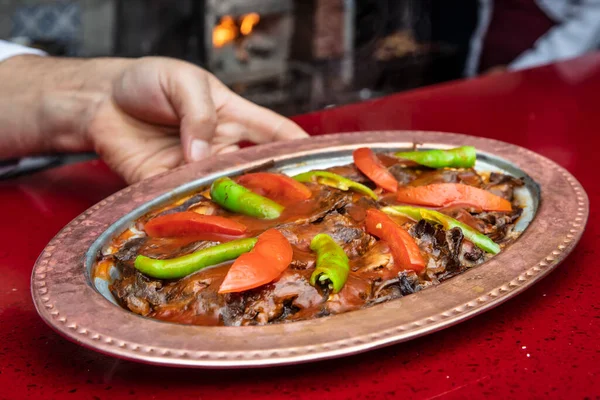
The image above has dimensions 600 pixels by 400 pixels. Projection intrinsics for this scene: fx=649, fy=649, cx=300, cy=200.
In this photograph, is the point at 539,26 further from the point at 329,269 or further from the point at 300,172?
the point at 329,269

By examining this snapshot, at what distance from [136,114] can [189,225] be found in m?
0.98

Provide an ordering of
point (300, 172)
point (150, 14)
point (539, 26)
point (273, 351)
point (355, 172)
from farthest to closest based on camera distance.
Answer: point (150, 14)
point (539, 26)
point (300, 172)
point (355, 172)
point (273, 351)

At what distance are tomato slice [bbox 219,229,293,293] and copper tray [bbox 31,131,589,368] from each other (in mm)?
107

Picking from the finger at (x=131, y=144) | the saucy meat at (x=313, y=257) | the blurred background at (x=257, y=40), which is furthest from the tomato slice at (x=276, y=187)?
the blurred background at (x=257, y=40)

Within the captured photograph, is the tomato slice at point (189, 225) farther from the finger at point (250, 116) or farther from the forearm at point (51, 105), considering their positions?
the forearm at point (51, 105)

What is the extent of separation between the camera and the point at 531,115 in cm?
276

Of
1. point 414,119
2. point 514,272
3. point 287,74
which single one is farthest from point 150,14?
point 514,272

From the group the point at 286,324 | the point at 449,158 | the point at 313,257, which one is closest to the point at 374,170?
the point at 449,158

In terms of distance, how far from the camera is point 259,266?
1.24 m

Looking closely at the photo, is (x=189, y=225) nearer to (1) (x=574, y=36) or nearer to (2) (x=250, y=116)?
(2) (x=250, y=116)

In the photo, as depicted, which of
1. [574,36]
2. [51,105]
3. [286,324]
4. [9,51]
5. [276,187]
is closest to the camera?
[286,324]

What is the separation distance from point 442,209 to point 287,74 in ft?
14.3

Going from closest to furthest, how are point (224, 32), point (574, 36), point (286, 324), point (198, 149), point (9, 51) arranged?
point (286, 324)
point (198, 149)
point (9, 51)
point (574, 36)
point (224, 32)

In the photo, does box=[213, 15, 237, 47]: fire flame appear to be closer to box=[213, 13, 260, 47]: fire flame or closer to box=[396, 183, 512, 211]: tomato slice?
box=[213, 13, 260, 47]: fire flame
